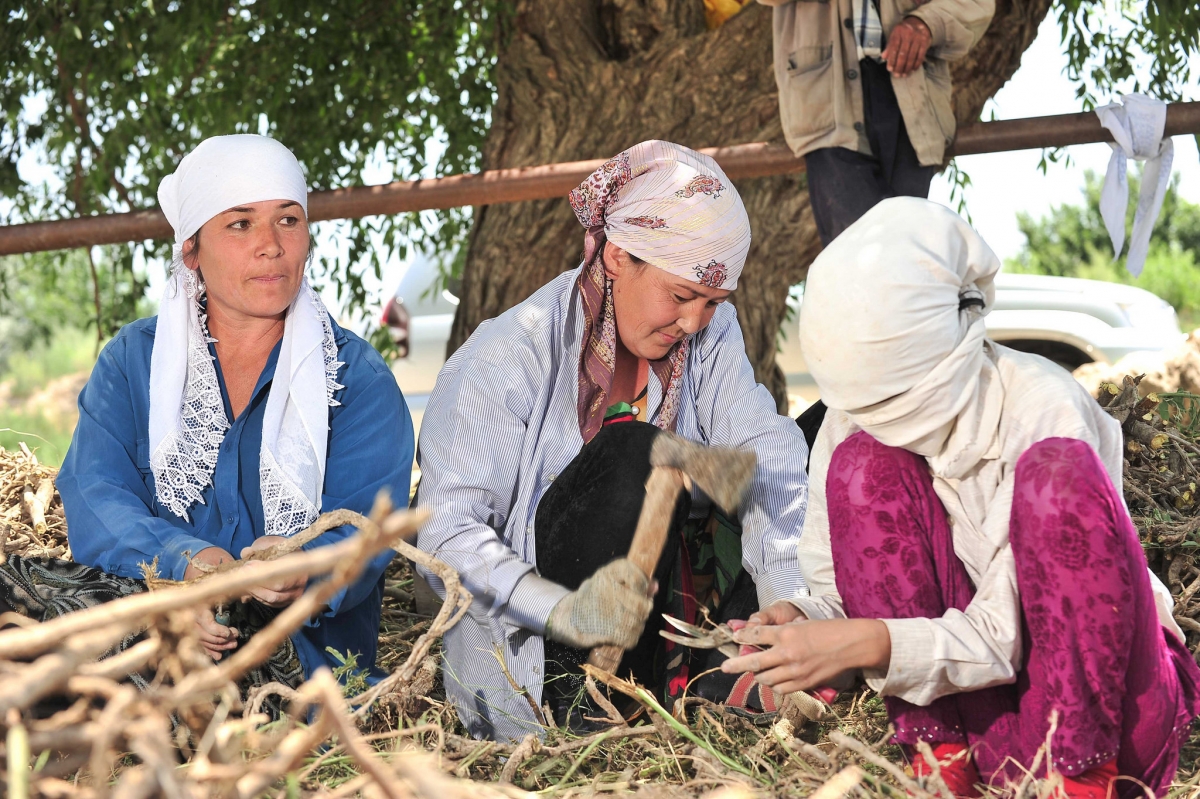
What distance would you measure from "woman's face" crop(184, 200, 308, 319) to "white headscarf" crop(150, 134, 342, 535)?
3cm

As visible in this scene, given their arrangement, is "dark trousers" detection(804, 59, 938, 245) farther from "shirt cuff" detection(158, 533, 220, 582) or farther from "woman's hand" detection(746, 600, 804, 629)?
"shirt cuff" detection(158, 533, 220, 582)

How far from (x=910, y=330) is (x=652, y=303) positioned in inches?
37.0

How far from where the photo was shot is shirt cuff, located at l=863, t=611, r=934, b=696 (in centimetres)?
182

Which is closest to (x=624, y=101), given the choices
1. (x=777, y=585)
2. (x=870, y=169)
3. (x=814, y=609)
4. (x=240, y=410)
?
(x=870, y=169)

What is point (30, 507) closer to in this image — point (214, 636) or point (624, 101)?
point (214, 636)

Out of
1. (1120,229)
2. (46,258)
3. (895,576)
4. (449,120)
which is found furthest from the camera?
(46,258)

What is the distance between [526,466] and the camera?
259 cm

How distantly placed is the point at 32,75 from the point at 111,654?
3.99 metres

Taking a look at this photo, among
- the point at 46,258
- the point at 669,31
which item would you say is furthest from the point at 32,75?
the point at 669,31

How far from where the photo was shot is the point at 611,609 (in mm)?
2246

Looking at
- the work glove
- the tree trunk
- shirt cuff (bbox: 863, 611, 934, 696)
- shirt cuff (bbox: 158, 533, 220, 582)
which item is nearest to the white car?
the tree trunk

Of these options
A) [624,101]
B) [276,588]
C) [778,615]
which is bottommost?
[276,588]

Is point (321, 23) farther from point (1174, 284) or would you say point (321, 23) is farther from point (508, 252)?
point (1174, 284)

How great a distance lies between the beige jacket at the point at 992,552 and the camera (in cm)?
182
